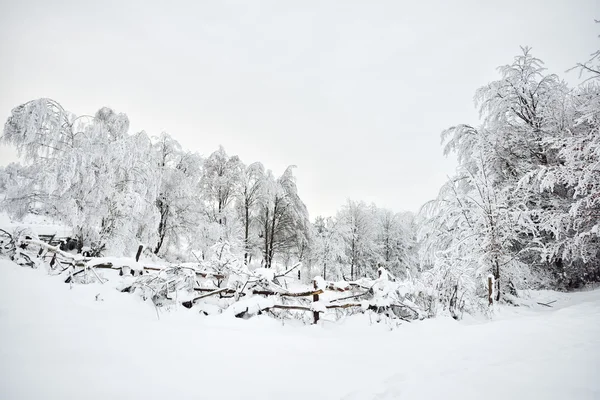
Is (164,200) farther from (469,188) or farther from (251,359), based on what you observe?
(469,188)

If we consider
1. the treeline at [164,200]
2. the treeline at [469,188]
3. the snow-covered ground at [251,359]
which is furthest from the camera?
the treeline at [164,200]

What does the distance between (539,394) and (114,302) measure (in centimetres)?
605

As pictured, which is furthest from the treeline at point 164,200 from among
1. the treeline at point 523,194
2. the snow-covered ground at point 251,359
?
the treeline at point 523,194

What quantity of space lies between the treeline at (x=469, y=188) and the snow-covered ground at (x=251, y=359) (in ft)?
9.78

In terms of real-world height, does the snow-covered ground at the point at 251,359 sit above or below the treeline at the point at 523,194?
below

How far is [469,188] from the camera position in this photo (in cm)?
1245

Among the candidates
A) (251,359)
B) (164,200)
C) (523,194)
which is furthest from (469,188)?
(164,200)

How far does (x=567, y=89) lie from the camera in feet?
37.2

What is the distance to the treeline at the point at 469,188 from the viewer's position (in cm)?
797

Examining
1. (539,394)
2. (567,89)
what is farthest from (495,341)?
(567,89)

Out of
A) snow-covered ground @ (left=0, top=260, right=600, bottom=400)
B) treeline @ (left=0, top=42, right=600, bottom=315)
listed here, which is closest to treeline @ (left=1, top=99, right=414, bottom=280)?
treeline @ (left=0, top=42, right=600, bottom=315)

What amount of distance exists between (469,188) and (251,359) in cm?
1297

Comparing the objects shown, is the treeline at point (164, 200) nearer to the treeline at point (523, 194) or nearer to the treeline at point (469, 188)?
the treeline at point (469, 188)

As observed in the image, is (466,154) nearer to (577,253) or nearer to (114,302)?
(577,253)
